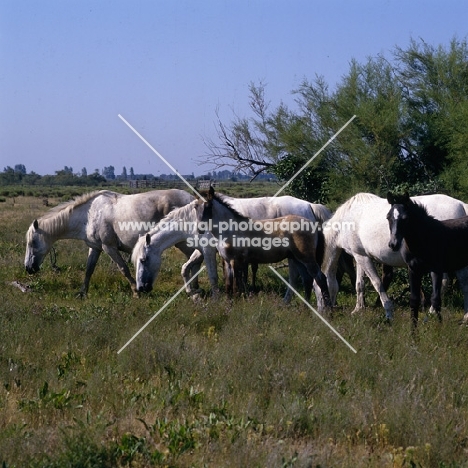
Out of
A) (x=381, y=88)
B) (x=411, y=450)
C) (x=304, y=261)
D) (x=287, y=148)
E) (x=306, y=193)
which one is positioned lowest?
(x=411, y=450)

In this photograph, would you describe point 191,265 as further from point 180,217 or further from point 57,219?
point 57,219

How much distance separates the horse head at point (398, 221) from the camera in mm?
8266

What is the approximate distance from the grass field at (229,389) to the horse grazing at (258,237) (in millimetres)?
1014

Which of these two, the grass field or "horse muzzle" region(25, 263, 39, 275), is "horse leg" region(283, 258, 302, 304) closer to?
the grass field

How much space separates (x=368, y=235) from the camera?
10070 mm

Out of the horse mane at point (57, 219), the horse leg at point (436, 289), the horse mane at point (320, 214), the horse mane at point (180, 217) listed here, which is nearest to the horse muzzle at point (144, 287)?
the horse mane at point (180, 217)

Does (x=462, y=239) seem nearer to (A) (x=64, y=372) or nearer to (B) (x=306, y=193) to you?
(A) (x=64, y=372)

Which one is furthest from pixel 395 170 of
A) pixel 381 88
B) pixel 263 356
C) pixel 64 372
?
pixel 64 372

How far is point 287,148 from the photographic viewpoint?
16219 mm

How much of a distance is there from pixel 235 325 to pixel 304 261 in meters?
2.23

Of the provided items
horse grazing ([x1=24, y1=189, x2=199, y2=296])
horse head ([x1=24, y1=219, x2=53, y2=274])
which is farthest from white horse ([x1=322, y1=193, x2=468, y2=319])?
horse head ([x1=24, y1=219, x2=53, y2=274])

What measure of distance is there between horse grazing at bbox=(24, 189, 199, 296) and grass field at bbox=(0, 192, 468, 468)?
11.2 feet

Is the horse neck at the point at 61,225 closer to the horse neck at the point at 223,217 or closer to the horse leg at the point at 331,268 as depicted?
the horse neck at the point at 223,217

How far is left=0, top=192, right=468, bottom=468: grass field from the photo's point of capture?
465cm
